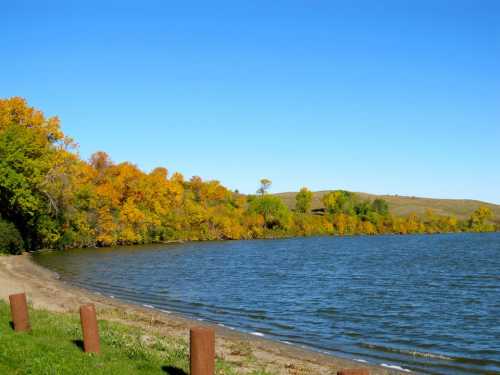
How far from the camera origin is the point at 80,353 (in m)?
12.2

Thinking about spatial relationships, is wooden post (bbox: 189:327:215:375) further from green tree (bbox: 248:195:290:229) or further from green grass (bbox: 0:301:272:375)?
green tree (bbox: 248:195:290:229)

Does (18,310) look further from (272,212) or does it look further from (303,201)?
(303,201)

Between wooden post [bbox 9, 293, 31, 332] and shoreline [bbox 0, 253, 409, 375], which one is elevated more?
wooden post [bbox 9, 293, 31, 332]

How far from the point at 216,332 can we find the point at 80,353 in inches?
375

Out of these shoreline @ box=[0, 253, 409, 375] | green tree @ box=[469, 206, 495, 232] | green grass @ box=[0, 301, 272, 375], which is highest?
green grass @ box=[0, 301, 272, 375]

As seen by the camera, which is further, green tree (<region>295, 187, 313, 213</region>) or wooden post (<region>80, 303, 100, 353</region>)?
green tree (<region>295, 187, 313, 213</region>)

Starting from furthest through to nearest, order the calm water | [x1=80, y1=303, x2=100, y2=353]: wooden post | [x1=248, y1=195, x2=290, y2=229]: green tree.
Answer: [x1=248, y1=195, x2=290, y2=229]: green tree < the calm water < [x1=80, y1=303, x2=100, y2=353]: wooden post

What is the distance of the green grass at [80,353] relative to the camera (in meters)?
11.1

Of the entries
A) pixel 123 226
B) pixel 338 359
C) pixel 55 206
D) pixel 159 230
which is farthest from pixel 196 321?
pixel 159 230

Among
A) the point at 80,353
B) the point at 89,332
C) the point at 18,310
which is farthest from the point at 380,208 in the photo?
the point at 80,353

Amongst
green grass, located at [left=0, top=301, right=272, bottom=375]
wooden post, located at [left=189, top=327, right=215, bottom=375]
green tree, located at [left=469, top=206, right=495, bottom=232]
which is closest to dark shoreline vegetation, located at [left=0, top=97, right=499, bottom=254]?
green tree, located at [left=469, top=206, right=495, bottom=232]

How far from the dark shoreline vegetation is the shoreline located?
28.0 m

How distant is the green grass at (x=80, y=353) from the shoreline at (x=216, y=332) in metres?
1.65

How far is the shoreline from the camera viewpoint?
50.1ft
